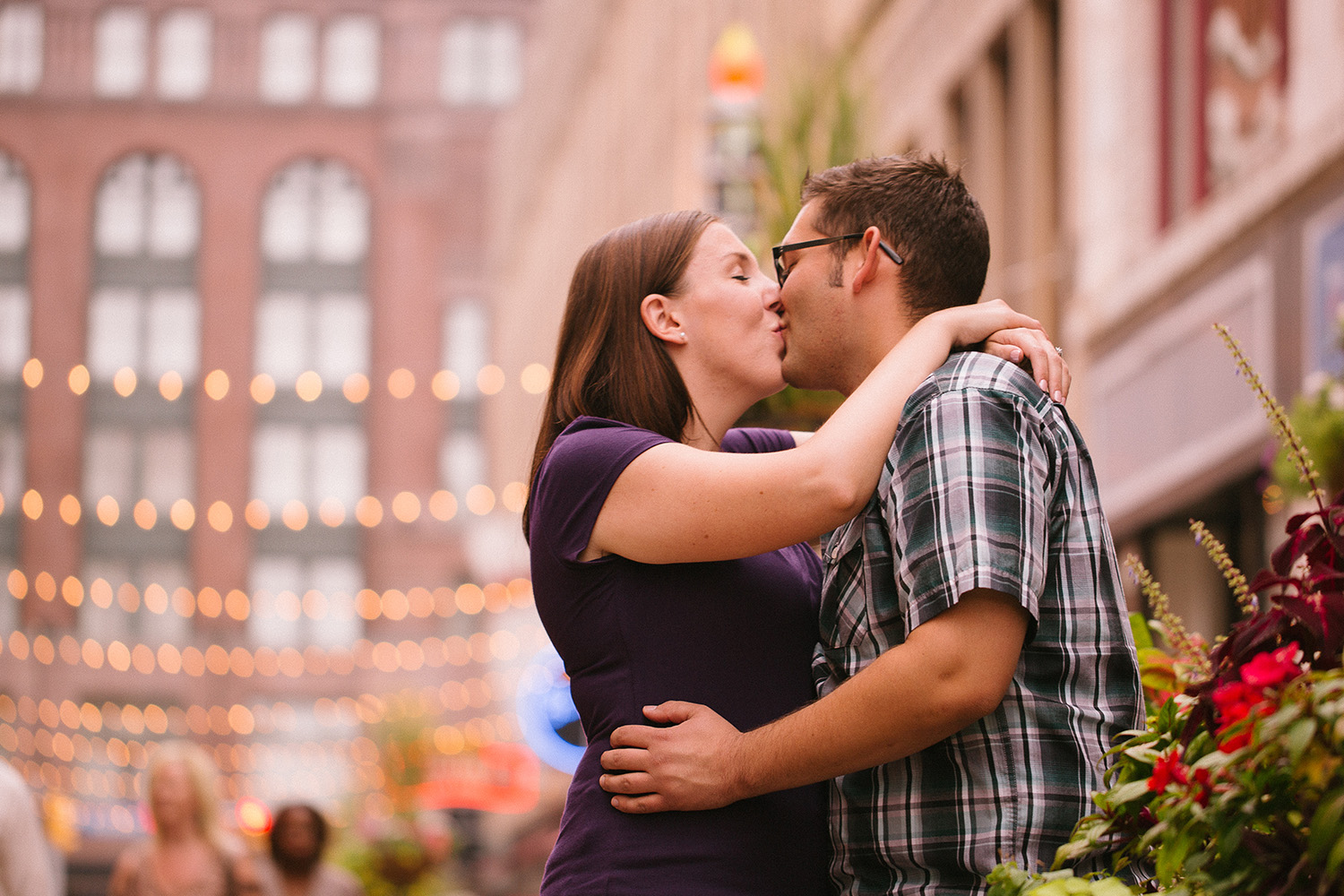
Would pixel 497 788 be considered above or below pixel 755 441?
below

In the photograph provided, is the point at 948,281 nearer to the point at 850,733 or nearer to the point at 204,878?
the point at 850,733

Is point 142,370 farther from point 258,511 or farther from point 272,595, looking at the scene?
point 272,595

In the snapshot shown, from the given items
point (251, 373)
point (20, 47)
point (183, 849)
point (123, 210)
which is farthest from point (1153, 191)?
point (20, 47)

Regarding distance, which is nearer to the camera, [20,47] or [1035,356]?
[1035,356]

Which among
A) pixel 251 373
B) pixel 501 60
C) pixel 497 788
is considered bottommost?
pixel 497 788

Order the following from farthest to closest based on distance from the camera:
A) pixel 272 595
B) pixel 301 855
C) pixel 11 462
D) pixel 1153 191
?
pixel 11 462, pixel 272 595, pixel 1153 191, pixel 301 855

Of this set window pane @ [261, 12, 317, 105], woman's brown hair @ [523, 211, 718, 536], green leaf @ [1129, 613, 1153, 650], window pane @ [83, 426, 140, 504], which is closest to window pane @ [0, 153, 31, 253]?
window pane @ [83, 426, 140, 504]

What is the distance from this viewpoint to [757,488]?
7.95ft

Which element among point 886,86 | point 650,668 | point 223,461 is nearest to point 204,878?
point 650,668

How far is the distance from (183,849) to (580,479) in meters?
5.98

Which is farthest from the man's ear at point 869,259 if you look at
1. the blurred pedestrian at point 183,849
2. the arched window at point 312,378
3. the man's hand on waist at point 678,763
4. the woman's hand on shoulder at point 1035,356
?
the arched window at point 312,378

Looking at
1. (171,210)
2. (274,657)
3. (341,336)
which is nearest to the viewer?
(274,657)

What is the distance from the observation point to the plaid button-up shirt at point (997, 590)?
222cm

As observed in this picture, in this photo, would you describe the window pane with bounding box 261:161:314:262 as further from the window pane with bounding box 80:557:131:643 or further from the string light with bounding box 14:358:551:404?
the window pane with bounding box 80:557:131:643
